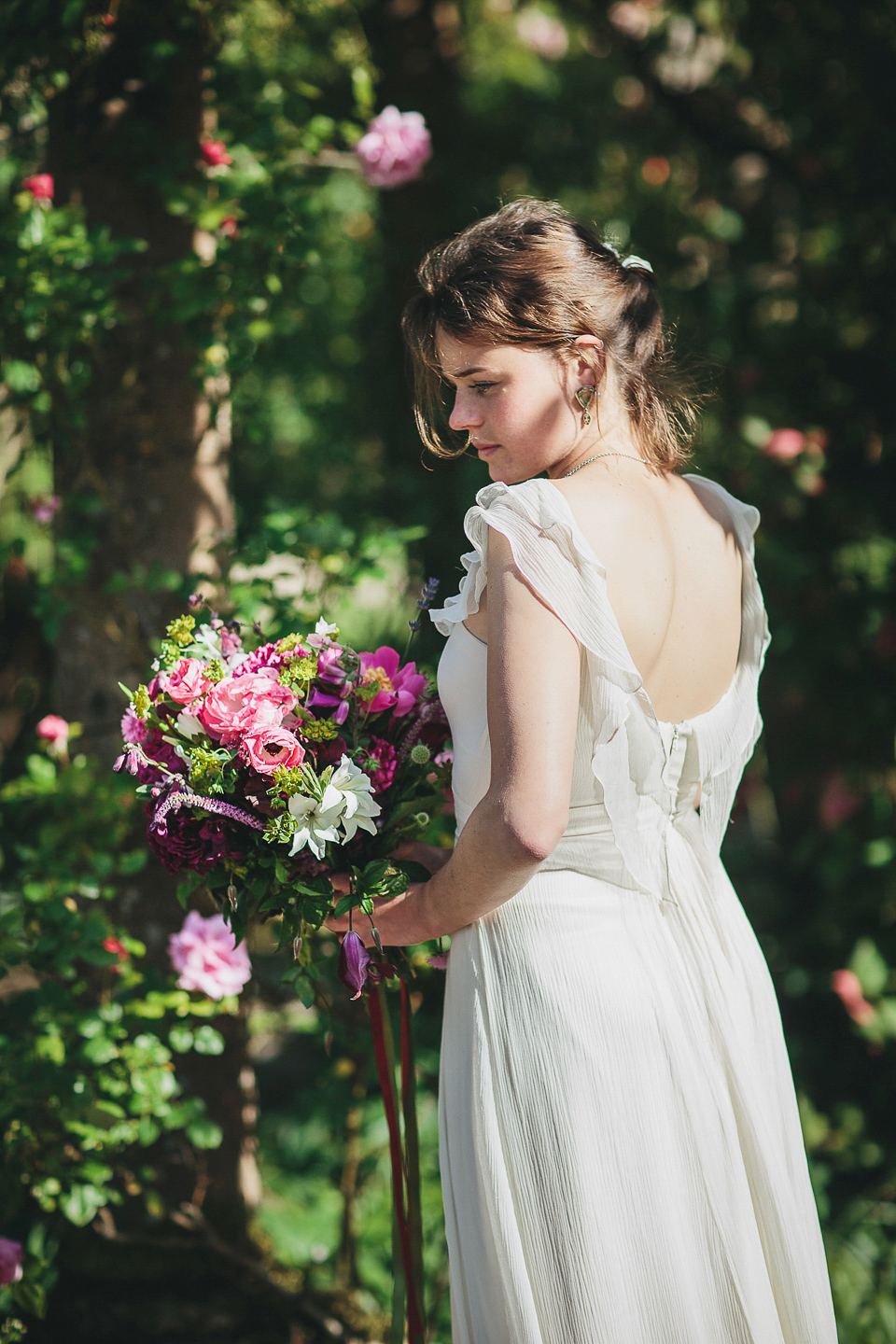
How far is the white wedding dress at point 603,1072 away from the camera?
1231 millimetres

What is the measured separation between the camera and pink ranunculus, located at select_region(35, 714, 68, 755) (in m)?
1.94

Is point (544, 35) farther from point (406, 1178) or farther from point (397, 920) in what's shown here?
point (406, 1178)

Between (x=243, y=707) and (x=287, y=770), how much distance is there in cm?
12

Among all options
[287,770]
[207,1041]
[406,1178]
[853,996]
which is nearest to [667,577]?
[287,770]

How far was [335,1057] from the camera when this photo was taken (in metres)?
2.59

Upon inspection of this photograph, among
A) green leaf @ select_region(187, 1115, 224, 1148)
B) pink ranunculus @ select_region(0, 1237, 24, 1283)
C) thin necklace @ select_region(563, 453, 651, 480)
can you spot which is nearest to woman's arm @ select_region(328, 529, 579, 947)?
thin necklace @ select_region(563, 453, 651, 480)

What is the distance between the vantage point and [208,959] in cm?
182

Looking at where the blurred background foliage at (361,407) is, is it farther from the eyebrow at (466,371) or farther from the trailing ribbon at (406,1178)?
the trailing ribbon at (406,1178)

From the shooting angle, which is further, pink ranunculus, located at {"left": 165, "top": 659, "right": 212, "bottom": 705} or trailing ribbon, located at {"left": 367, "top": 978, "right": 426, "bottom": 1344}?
trailing ribbon, located at {"left": 367, "top": 978, "right": 426, "bottom": 1344}

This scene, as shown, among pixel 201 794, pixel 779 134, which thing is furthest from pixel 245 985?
pixel 779 134

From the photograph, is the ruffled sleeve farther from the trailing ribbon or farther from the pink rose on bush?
the trailing ribbon

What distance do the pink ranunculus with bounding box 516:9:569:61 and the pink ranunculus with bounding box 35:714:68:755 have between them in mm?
4038

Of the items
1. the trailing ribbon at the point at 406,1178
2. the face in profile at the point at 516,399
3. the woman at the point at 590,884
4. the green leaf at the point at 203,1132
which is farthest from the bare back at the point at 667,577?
the green leaf at the point at 203,1132

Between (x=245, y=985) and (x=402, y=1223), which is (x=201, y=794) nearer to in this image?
(x=402, y=1223)
